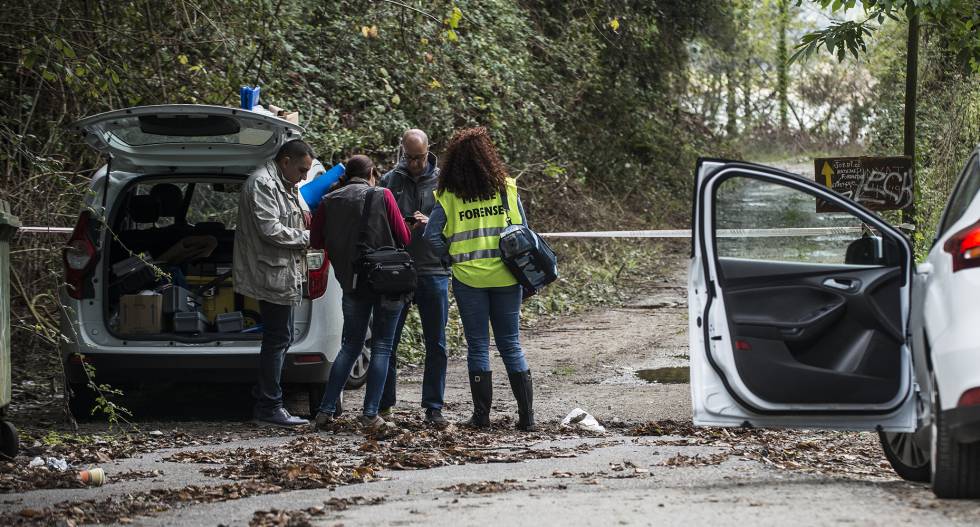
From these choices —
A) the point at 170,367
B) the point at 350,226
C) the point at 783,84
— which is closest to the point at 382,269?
the point at 350,226

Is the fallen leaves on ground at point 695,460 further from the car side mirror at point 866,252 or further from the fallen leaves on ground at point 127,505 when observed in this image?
the fallen leaves on ground at point 127,505

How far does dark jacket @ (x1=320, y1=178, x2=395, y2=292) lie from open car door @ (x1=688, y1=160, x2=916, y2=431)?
268 cm

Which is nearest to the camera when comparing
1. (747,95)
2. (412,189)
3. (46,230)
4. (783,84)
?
(412,189)

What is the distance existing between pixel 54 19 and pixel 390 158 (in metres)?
6.33

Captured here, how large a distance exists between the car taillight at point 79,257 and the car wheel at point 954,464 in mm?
5599

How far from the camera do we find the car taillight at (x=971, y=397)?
5188 mm

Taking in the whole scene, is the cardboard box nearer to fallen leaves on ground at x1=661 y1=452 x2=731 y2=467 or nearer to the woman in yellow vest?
the woman in yellow vest

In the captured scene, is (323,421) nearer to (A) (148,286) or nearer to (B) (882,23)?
(A) (148,286)

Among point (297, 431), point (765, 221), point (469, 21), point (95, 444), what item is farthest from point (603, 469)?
point (765, 221)

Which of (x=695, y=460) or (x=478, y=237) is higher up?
(x=478, y=237)

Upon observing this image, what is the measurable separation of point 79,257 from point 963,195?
5613 mm

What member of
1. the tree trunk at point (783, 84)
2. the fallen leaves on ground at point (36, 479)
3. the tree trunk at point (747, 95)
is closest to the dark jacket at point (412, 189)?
the fallen leaves on ground at point (36, 479)

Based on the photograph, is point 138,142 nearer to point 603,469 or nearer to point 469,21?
point 603,469

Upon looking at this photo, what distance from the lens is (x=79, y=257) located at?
8727mm
